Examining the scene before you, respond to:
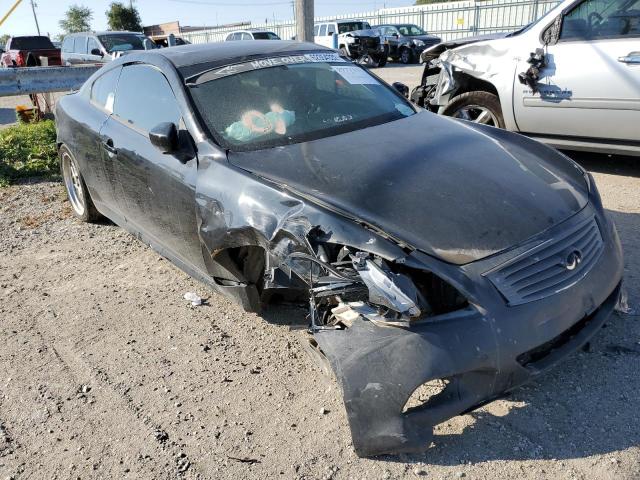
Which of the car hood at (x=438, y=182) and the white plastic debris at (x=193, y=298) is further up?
the car hood at (x=438, y=182)

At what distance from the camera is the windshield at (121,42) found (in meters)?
15.1

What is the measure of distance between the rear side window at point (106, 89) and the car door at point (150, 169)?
0.10 metres

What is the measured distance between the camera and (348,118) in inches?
141

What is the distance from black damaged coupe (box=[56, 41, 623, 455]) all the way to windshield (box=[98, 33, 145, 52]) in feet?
40.2

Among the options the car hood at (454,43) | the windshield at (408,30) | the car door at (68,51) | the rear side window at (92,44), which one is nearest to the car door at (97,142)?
the car hood at (454,43)

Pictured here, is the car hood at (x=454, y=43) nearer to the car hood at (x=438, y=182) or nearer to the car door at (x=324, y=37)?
the car hood at (x=438, y=182)

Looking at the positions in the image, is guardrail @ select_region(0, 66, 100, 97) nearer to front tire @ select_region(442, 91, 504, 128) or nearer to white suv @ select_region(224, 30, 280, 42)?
front tire @ select_region(442, 91, 504, 128)

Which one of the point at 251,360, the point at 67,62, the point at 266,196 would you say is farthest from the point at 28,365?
the point at 67,62

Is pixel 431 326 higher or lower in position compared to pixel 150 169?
lower

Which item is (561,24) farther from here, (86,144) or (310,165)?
(86,144)

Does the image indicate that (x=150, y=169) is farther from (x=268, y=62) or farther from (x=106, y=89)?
(x=106, y=89)

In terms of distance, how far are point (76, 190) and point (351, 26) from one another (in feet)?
68.2

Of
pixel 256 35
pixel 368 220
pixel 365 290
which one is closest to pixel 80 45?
pixel 256 35

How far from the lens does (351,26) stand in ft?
78.7
